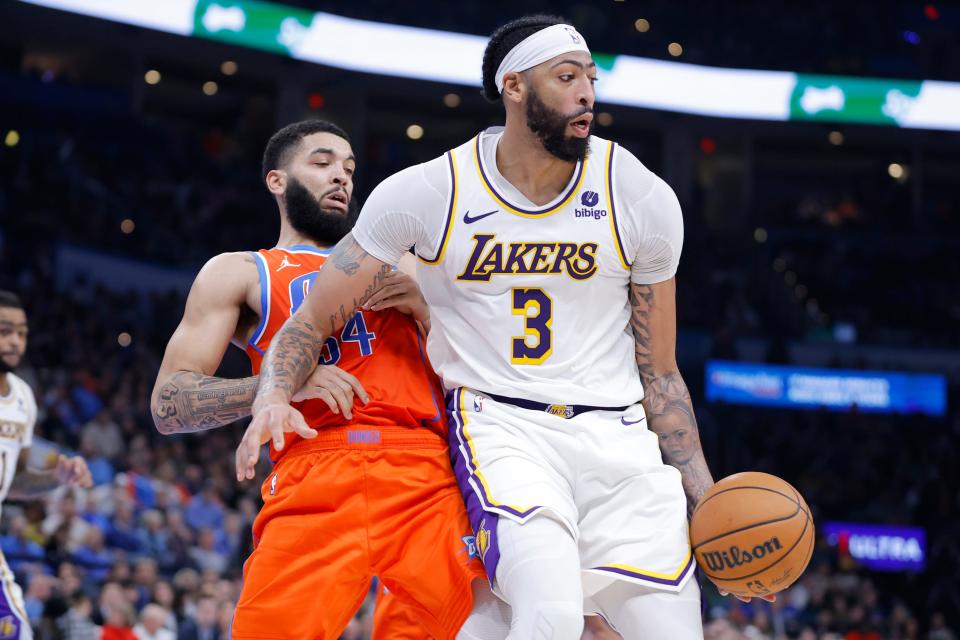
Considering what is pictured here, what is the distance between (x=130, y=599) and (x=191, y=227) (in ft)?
33.2

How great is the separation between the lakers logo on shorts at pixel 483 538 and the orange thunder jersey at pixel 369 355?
552 millimetres

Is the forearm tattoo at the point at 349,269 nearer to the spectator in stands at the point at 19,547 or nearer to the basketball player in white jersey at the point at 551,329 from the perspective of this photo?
the basketball player in white jersey at the point at 551,329

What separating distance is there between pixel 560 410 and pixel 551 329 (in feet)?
0.81

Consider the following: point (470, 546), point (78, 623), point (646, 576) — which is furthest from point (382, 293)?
point (78, 623)

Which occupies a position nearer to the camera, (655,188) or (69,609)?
(655,188)

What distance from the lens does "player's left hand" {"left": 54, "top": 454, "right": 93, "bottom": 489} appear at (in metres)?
5.87

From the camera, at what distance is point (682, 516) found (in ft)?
11.7

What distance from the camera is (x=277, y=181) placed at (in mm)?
4684

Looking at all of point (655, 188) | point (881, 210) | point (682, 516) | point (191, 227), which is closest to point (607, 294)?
point (655, 188)

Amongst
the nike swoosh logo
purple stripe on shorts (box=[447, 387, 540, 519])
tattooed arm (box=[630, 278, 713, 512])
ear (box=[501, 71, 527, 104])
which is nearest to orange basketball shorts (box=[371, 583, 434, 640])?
purple stripe on shorts (box=[447, 387, 540, 519])

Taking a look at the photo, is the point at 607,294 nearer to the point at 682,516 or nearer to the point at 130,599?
the point at 682,516

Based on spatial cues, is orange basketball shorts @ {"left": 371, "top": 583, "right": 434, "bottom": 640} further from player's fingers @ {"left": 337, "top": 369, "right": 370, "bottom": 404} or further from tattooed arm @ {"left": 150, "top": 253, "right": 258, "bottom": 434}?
tattooed arm @ {"left": 150, "top": 253, "right": 258, "bottom": 434}

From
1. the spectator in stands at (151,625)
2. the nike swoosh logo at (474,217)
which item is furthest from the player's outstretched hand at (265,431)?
the spectator in stands at (151,625)

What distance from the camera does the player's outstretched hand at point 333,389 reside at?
381 cm
